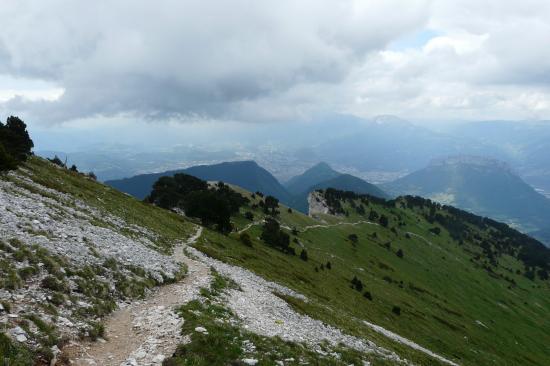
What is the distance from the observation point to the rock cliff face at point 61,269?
57.4 ft

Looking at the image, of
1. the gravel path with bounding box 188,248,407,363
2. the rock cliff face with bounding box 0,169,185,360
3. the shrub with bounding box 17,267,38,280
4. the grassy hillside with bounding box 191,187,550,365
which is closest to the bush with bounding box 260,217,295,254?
Answer: the grassy hillside with bounding box 191,187,550,365

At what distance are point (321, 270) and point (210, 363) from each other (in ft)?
301

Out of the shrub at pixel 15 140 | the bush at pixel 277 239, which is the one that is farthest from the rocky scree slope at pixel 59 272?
the bush at pixel 277 239

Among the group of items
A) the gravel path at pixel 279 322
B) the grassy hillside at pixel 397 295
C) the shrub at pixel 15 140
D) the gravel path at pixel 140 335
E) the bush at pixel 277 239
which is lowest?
the grassy hillside at pixel 397 295

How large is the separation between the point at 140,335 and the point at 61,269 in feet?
23.3

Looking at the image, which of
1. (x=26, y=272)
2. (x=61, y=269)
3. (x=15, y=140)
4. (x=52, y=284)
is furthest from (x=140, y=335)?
(x=15, y=140)

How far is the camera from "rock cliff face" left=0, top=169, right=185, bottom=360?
17.5 meters

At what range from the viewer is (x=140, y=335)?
20.3 metres

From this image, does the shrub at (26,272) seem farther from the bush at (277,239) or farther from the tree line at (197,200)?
the bush at (277,239)

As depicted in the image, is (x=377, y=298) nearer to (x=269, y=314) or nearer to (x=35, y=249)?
(x=269, y=314)

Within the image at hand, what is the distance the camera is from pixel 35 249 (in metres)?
24.1

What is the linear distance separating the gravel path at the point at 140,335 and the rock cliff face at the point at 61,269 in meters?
0.83

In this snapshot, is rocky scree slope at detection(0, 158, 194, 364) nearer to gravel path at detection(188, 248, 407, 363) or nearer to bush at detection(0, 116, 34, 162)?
gravel path at detection(188, 248, 407, 363)

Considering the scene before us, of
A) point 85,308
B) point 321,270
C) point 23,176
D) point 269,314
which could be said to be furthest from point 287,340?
point 321,270
